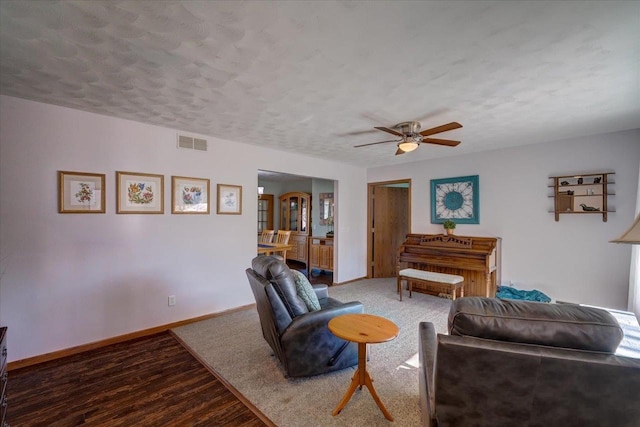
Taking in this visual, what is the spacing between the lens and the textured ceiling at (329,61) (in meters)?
1.44

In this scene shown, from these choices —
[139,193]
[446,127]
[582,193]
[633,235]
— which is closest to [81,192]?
[139,193]

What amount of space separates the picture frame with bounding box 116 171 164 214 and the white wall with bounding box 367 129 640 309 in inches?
146

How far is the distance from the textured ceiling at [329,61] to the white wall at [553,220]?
0.54m

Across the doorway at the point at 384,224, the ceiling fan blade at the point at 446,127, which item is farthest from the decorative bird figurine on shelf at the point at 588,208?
the doorway at the point at 384,224

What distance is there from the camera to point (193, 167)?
3.49 m

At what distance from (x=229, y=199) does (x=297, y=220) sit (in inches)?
163

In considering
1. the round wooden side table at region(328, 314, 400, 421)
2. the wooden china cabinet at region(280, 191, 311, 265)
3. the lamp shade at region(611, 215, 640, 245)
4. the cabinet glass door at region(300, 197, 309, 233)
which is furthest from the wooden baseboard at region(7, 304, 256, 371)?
the cabinet glass door at region(300, 197, 309, 233)

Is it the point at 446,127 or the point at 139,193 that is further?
the point at 139,193

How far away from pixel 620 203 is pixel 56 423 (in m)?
5.82

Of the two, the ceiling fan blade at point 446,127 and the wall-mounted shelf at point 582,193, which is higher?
the ceiling fan blade at point 446,127

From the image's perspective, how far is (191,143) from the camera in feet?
11.3

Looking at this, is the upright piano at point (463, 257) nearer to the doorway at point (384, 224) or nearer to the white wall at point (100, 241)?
the doorway at point (384, 224)

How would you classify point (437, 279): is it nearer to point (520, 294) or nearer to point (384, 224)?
point (520, 294)

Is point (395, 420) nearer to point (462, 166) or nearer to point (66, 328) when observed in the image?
point (66, 328)
